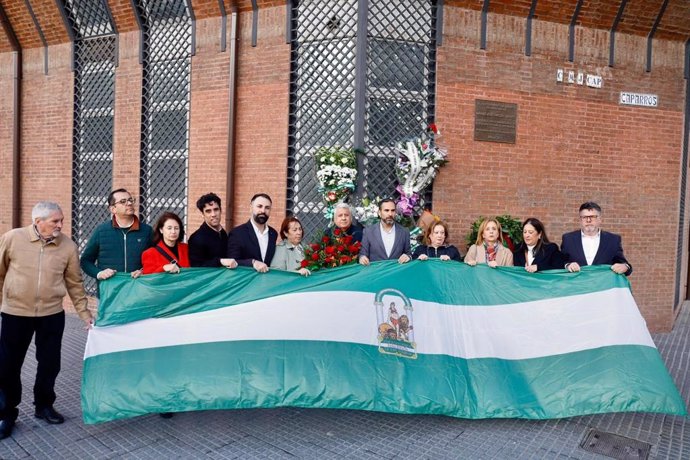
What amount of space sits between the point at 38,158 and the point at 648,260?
11310mm

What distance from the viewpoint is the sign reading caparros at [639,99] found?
824 centimetres

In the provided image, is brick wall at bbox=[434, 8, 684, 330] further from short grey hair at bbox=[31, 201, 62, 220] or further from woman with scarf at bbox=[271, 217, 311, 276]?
short grey hair at bbox=[31, 201, 62, 220]

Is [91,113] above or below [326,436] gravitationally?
above

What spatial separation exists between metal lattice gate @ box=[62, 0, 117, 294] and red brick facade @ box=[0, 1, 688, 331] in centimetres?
34

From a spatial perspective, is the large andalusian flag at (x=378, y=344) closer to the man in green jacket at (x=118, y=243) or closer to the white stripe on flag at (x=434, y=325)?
the white stripe on flag at (x=434, y=325)

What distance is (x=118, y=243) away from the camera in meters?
4.75

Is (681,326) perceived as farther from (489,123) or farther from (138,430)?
(138,430)

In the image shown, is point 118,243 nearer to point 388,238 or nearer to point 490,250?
point 388,238

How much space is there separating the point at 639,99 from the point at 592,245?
4463mm

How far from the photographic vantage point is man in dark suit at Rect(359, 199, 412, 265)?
5.22 meters

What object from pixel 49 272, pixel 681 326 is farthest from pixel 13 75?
pixel 681 326

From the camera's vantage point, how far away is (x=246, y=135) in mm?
7914

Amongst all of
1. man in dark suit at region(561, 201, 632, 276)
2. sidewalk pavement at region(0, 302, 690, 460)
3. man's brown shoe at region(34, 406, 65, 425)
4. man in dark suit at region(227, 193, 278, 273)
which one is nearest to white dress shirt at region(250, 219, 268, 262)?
man in dark suit at region(227, 193, 278, 273)

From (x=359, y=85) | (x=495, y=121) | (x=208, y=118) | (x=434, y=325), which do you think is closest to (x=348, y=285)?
(x=434, y=325)
